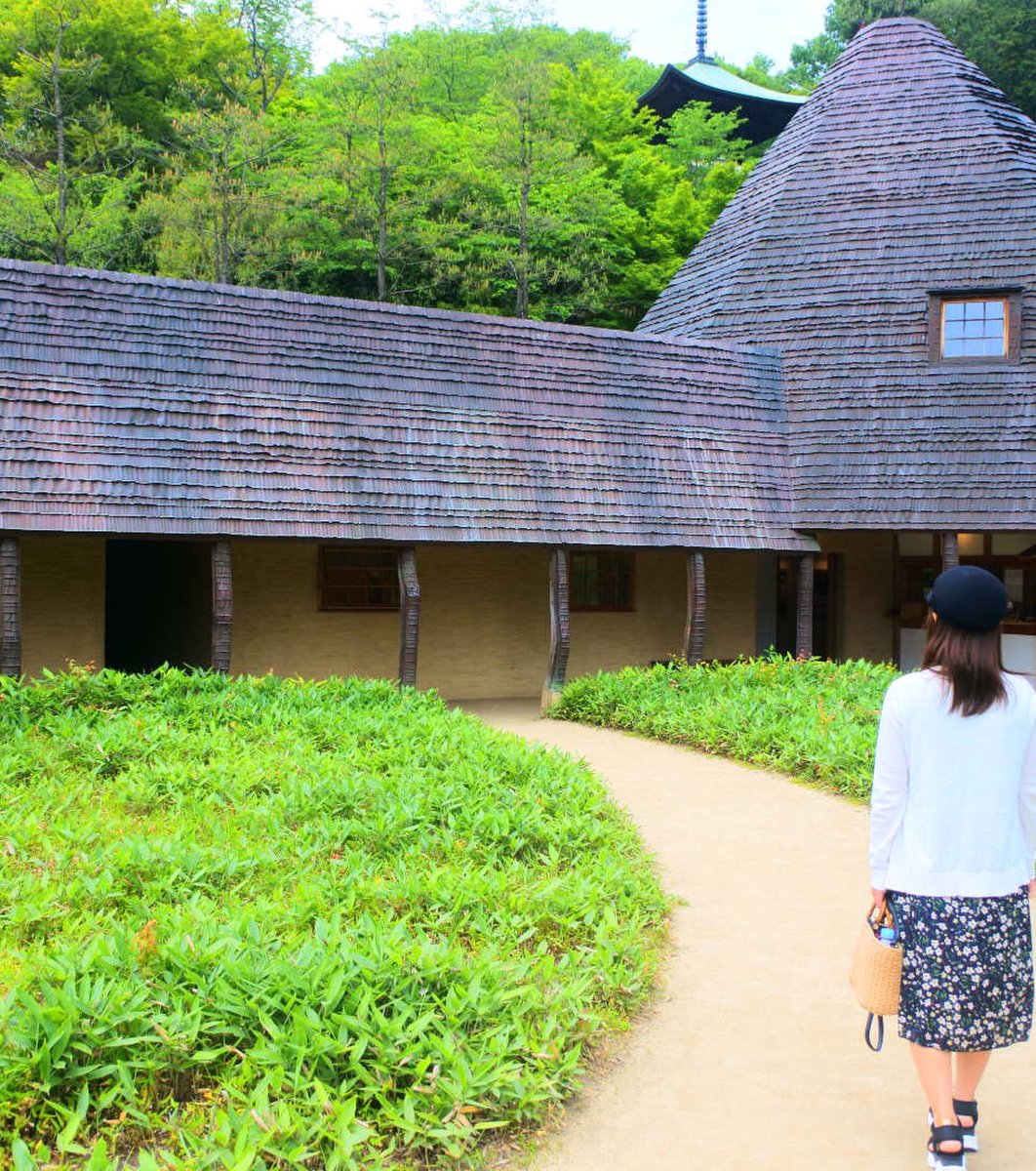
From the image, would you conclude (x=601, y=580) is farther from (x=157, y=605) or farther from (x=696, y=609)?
(x=157, y=605)

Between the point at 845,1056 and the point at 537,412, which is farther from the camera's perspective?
the point at 537,412

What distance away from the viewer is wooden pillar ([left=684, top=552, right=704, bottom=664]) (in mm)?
14359

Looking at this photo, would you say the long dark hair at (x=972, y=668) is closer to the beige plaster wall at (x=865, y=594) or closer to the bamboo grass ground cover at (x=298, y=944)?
the bamboo grass ground cover at (x=298, y=944)

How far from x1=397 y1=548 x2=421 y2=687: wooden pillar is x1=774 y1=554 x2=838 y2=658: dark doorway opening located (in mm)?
6506

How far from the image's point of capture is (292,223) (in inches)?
974

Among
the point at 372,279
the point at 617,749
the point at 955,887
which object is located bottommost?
the point at 617,749

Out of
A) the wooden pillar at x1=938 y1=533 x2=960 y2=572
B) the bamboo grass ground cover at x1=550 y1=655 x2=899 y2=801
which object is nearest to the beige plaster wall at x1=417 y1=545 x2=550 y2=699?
the bamboo grass ground cover at x1=550 y1=655 x2=899 y2=801

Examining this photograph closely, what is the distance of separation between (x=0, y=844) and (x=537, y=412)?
934cm

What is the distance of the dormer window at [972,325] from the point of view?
15297 millimetres

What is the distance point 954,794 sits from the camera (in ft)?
10.7

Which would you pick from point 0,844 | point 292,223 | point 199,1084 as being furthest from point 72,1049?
point 292,223

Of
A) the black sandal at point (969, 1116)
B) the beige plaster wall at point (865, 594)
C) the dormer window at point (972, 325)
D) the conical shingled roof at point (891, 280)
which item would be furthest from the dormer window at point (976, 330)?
the black sandal at point (969, 1116)

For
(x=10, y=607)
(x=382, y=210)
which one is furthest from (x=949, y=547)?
(x=382, y=210)

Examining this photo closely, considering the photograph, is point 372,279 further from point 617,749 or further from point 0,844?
point 0,844
